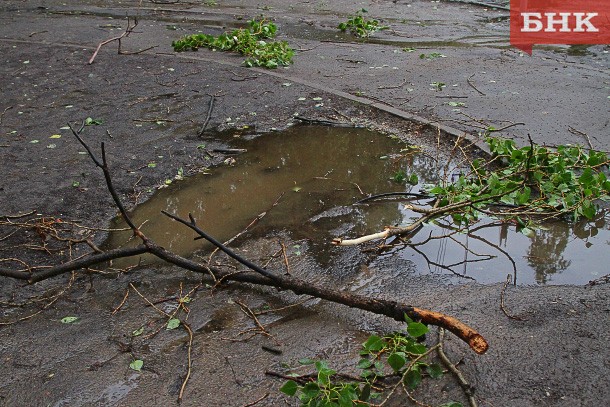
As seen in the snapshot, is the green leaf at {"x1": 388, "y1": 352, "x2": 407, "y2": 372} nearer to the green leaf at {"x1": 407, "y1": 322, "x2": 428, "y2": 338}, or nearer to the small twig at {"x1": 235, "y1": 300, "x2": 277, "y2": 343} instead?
the green leaf at {"x1": 407, "y1": 322, "x2": 428, "y2": 338}

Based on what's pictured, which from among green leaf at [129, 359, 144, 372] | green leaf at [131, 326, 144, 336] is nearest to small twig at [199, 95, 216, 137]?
green leaf at [131, 326, 144, 336]

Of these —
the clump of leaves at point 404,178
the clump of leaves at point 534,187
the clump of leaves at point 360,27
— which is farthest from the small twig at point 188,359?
the clump of leaves at point 360,27

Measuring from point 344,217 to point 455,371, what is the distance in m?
2.15

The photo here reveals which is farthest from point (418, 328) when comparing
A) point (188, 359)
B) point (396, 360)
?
point (188, 359)

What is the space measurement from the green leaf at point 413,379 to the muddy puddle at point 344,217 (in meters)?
1.15

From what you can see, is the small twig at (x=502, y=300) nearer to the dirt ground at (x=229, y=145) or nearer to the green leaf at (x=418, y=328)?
the dirt ground at (x=229, y=145)

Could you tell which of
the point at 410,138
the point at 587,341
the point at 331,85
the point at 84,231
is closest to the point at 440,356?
the point at 587,341

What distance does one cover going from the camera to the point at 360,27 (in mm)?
12320

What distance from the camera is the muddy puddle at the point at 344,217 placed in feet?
15.5

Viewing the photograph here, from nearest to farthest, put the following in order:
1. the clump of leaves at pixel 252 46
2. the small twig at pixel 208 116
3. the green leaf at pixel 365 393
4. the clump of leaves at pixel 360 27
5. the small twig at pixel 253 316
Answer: the green leaf at pixel 365 393, the small twig at pixel 253 316, the small twig at pixel 208 116, the clump of leaves at pixel 252 46, the clump of leaves at pixel 360 27

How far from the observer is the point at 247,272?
4.21 metres

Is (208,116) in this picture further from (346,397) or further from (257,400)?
Answer: (346,397)

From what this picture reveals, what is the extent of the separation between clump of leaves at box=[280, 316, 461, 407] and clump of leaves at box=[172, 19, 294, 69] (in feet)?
21.6

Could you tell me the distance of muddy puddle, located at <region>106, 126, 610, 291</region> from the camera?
4.74m
